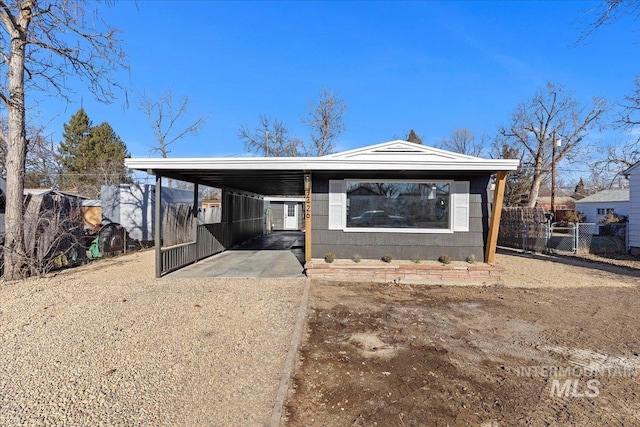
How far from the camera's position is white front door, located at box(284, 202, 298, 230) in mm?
24312

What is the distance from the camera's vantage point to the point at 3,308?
5387mm

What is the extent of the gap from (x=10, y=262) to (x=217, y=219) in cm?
792

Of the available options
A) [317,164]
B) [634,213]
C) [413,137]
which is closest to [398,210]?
[317,164]

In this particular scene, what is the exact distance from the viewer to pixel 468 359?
3787mm

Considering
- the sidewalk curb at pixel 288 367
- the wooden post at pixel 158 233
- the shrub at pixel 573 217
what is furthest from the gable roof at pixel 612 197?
the wooden post at pixel 158 233

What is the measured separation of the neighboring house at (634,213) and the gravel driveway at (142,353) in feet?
40.4

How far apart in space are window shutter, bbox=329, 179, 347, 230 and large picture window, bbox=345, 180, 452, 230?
119mm

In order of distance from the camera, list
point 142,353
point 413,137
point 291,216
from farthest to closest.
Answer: point 413,137
point 291,216
point 142,353

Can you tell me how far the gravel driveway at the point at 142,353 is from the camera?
2705 millimetres

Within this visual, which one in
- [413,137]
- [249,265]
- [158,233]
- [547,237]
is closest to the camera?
[158,233]

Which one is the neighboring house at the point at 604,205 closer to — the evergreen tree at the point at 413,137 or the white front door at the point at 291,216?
the evergreen tree at the point at 413,137

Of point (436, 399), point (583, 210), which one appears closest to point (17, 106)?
point (436, 399)

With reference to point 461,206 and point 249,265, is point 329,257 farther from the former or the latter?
point 461,206

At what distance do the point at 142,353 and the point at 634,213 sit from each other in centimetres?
1510
